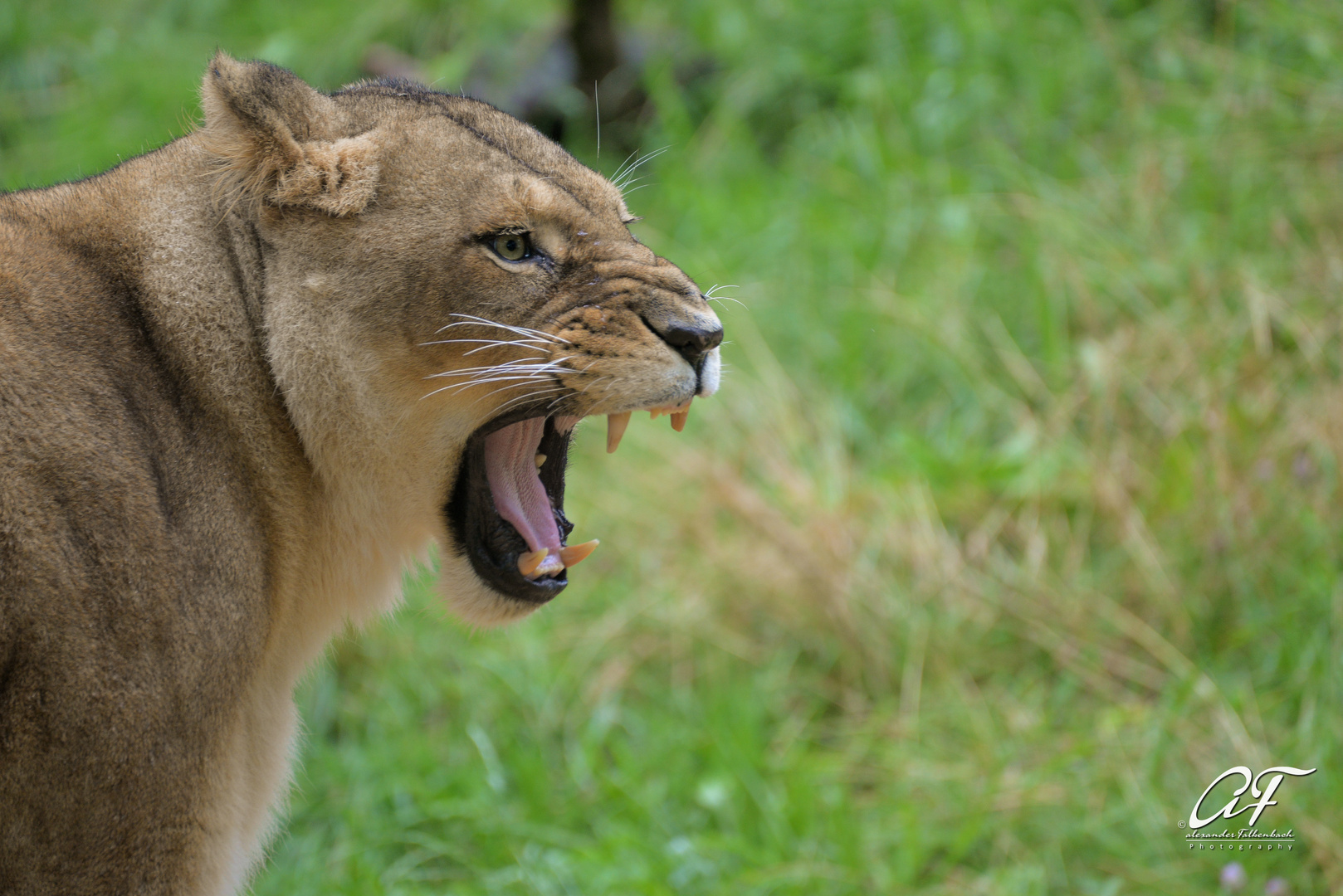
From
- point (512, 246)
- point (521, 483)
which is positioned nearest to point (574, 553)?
point (521, 483)

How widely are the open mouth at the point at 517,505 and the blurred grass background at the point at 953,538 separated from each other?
1.06ft

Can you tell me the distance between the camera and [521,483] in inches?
106

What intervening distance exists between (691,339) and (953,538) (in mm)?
2514

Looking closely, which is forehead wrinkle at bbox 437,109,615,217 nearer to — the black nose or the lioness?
the lioness

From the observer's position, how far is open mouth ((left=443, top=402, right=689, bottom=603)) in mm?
2521

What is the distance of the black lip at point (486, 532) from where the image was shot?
251 centimetres

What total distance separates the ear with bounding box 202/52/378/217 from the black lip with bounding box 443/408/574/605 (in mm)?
540

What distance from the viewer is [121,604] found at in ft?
6.45

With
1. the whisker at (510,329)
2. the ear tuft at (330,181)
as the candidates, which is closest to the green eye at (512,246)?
the whisker at (510,329)

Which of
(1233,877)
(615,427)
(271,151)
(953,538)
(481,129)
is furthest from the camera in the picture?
(953,538)

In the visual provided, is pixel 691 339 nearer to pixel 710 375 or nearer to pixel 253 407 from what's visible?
pixel 710 375

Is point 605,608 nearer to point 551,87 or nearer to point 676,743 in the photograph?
point 676,743

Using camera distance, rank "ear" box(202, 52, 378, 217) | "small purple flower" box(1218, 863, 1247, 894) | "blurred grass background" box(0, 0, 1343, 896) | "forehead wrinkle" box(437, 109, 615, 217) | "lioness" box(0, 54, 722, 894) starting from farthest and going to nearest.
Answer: "blurred grass background" box(0, 0, 1343, 896), "small purple flower" box(1218, 863, 1247, 894), "forehead wrinkle" box(437, 109, 615, 217), "ear" box(202, 52, 378, 217), "lioness" box(0, 54, 722, 894)

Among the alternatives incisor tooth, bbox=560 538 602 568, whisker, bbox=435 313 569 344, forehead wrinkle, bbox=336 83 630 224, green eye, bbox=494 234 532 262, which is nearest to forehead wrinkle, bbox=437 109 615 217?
forehead wrinkle, bbox=336 83 630 224
